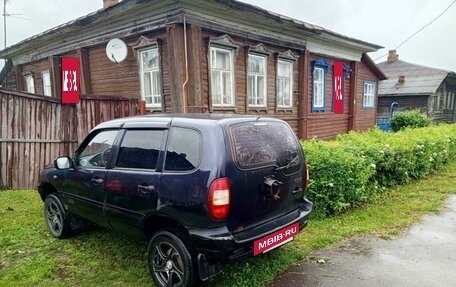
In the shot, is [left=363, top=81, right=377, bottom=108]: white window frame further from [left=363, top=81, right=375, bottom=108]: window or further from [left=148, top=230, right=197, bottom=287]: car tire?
[left=148, top=230, right=197, bottom=287]: car tire

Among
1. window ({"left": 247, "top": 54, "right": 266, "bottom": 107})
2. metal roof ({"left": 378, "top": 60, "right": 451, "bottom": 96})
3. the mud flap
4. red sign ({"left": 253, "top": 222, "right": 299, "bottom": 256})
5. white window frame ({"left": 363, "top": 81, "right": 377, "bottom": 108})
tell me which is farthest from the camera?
metal roof ({"left": 378, "top": 60, "right": 451, "bottom": 96})

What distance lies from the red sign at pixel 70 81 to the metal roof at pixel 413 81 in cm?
2279

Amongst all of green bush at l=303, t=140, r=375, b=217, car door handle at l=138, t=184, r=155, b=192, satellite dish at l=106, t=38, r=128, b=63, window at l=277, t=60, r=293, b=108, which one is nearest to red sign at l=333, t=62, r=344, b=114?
window at l=277, t=60, r=293, b=108

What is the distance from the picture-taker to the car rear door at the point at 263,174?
285 cm

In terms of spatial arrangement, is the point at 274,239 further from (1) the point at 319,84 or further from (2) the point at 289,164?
(1) the point at 319,84

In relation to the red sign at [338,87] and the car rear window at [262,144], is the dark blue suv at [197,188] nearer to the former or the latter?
the car rear window at [262,144]

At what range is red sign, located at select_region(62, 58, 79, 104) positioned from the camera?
7357 mm

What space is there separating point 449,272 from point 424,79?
2602 cm

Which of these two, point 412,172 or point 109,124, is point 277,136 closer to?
point 109,124

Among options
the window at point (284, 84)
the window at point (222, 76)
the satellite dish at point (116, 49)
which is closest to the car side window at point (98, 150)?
the window at point (222, 76)

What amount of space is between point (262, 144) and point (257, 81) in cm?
761

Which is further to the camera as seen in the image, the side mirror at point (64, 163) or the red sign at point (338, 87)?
the red sign at point (338, 87)

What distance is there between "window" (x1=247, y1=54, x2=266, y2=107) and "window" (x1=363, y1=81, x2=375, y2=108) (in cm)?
913

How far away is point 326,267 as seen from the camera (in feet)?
11.9
